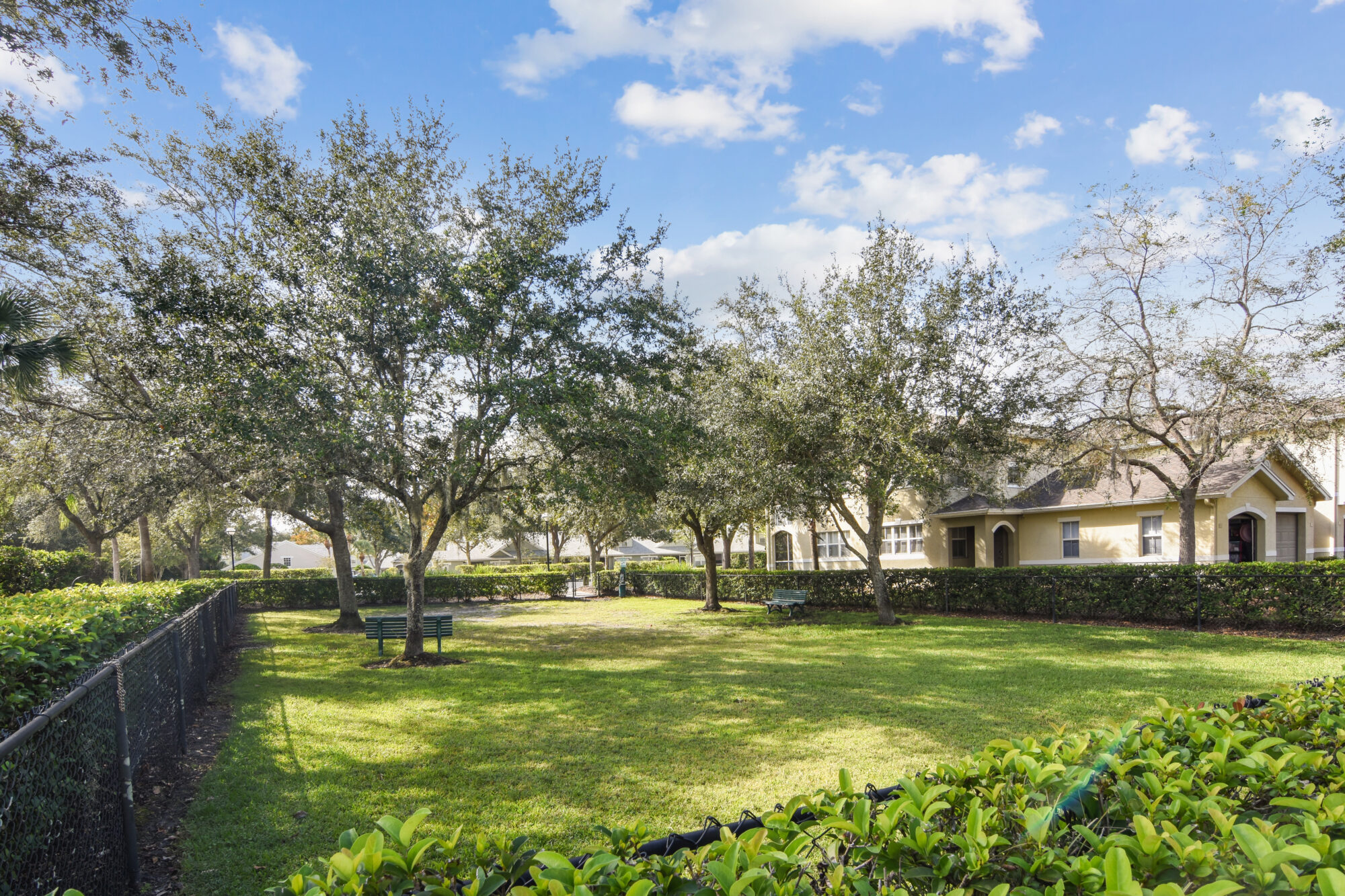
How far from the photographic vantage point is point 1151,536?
22.5 metres

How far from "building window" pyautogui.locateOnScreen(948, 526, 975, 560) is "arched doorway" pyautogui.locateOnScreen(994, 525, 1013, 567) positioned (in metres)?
0.95

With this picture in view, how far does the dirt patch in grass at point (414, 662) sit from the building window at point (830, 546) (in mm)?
Answer: 21985

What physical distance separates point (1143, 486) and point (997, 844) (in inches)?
979

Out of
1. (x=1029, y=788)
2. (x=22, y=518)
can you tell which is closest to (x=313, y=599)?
(x=22, y=518)

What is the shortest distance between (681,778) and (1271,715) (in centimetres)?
450

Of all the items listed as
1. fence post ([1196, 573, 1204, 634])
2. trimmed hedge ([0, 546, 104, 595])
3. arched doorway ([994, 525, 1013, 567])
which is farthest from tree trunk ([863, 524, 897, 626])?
trimmed hedge ([0, 546, 104, 595])

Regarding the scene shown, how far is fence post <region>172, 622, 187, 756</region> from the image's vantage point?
7164 millimetres

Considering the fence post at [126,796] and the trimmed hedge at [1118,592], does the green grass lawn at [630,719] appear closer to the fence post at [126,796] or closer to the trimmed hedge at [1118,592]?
the fence post at [126,796]

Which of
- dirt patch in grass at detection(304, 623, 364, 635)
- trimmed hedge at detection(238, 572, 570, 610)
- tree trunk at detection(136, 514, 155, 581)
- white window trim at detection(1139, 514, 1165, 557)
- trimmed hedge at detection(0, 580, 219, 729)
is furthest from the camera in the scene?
trimmed hedge at detection(238, 572, 570, 610)

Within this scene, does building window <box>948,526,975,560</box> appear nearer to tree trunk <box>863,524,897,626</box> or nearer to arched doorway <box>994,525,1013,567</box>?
arched doorway <box>994,525,1013,567</box>

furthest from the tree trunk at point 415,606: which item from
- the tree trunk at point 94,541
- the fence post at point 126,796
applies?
the tree trunk at point 94,541

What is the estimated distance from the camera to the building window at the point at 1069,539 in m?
24.6

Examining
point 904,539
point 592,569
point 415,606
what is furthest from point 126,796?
point 592,569

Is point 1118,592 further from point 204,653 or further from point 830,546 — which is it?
point 204,653
